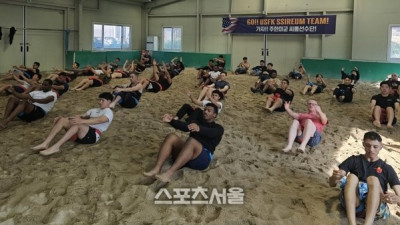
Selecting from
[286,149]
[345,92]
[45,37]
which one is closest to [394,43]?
[345,92]

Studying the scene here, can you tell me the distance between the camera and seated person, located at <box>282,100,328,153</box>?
620 centimetres

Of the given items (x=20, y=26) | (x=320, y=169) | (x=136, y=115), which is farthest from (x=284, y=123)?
(x=20, y=26)

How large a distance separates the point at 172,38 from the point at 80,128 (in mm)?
16387

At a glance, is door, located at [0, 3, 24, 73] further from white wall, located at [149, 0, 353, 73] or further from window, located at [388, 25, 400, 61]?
window, located at [388, 25, 400, 61]

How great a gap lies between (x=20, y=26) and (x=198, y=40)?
28.1ft

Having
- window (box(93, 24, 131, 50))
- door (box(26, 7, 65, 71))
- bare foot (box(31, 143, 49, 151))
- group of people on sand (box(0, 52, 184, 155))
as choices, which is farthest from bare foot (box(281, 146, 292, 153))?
window (box(93, 24, 131, 50))

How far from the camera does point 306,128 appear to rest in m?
6.25

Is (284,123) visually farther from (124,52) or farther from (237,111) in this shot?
(124,52)

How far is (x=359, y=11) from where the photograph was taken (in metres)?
15.7

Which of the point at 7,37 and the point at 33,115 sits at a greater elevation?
the point at 7,37

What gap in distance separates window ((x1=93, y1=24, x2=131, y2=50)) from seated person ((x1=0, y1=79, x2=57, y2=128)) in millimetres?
12404

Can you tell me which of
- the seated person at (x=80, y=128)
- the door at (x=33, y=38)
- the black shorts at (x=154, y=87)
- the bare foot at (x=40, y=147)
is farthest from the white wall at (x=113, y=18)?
the bare foot at (x=40, y=147)

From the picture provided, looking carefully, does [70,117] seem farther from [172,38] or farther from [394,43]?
[172,38]

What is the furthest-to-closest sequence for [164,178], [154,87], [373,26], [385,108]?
[373,26] < [154,87] < [385,108] < [164,178]
